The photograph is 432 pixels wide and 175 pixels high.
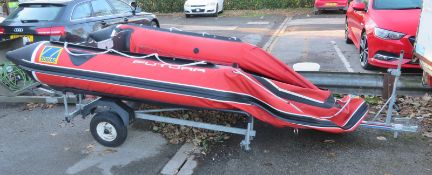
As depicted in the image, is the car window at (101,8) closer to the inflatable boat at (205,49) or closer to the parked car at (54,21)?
the parked car at (54,21)

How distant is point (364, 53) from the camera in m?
8.32

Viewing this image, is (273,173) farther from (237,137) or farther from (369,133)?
(369,133)

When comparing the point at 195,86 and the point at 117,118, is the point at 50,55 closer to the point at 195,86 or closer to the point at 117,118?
the point at 117,118

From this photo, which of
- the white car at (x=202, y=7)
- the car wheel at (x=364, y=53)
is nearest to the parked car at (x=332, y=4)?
the white car at (x=202, y=7)

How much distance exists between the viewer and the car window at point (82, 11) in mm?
7969

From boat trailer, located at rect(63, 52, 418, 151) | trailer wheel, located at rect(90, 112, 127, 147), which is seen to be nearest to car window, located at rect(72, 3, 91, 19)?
boat trailer, located at rect(63, 52, 418, 151)

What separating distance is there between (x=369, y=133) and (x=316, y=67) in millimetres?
1714

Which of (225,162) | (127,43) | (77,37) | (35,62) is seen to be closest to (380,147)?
(225,162)

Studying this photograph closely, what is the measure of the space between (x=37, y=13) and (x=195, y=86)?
4.65 meters

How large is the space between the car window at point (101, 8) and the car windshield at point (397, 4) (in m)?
5.49

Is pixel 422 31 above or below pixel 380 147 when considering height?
above

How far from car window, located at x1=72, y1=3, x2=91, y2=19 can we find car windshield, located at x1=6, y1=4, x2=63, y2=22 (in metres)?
0.28

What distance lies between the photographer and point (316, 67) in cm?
668

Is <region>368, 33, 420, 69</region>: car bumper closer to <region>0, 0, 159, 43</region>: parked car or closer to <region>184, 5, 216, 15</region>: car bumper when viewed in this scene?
<region>0, 0, 159, 43</region>: parked car
